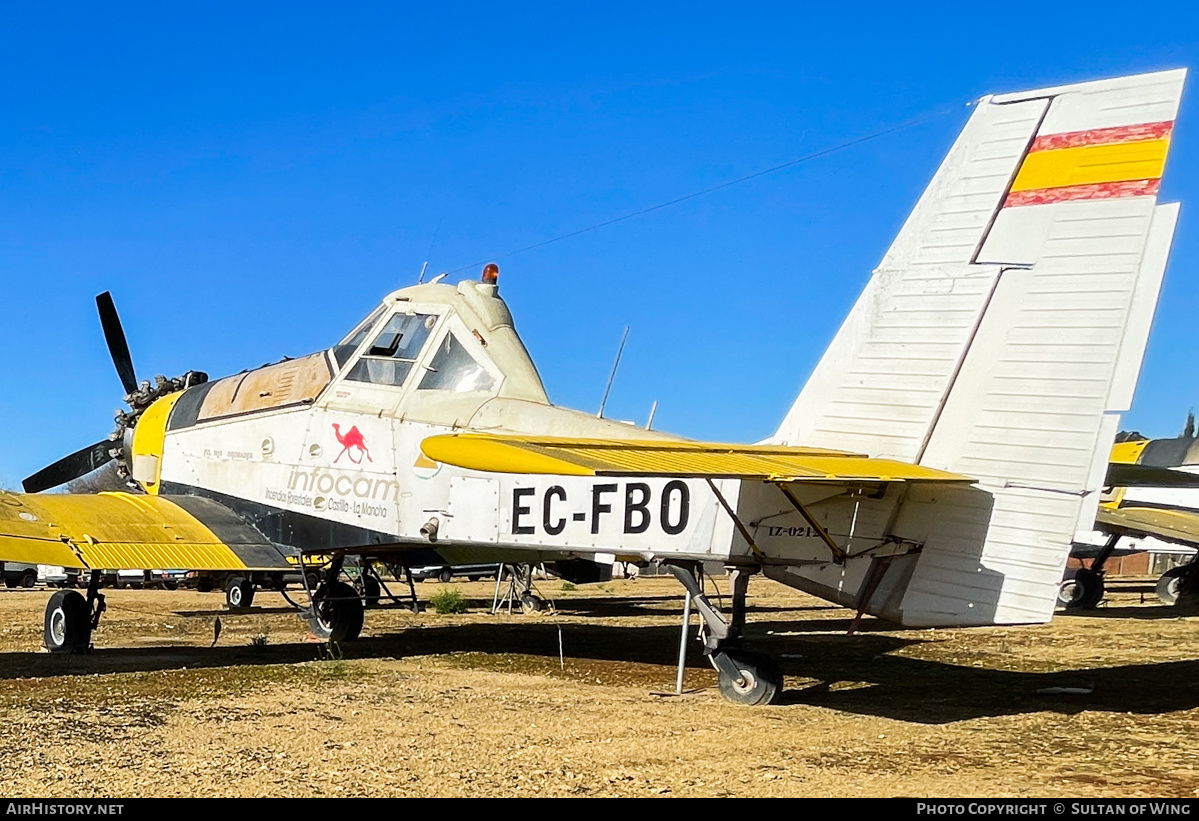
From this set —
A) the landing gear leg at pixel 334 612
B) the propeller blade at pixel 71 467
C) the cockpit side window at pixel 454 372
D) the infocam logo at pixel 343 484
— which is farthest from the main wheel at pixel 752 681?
the propeller blade at pixel 71 467

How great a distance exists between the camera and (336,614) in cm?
1405

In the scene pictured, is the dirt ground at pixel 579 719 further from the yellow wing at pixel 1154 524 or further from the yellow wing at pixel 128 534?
the yellow wing at pixel 1154 524

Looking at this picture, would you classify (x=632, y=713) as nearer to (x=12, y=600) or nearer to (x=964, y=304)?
(x=964, y=304)

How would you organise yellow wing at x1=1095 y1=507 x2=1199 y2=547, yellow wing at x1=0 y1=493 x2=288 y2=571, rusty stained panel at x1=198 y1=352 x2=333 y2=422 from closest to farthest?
1. yellow wing at x1=0 y1=493 x2=288 y2=571
2. rusty stained panel at x1=198 y1=352 x2=333 y2=422
3. yellow wing at x1=1095 y1=507 x2=1199 y2=547

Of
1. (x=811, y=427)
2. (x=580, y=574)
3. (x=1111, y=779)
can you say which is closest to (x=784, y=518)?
(x=811, y=427)

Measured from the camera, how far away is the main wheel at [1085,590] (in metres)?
21.6

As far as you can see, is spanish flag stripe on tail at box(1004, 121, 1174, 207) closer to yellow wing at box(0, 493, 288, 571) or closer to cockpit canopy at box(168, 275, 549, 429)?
cockpit canopy at box(168, 275, 549, 429)

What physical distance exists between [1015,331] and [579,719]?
13.9ft

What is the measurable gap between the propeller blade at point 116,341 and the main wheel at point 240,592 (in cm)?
747

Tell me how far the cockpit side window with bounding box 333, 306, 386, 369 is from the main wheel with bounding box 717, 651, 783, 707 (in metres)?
5.40

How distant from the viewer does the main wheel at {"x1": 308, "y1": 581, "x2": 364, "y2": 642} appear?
13.8 meters

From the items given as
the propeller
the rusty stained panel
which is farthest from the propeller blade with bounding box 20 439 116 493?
the rusty stained panel

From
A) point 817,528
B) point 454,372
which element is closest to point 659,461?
point 817,528
